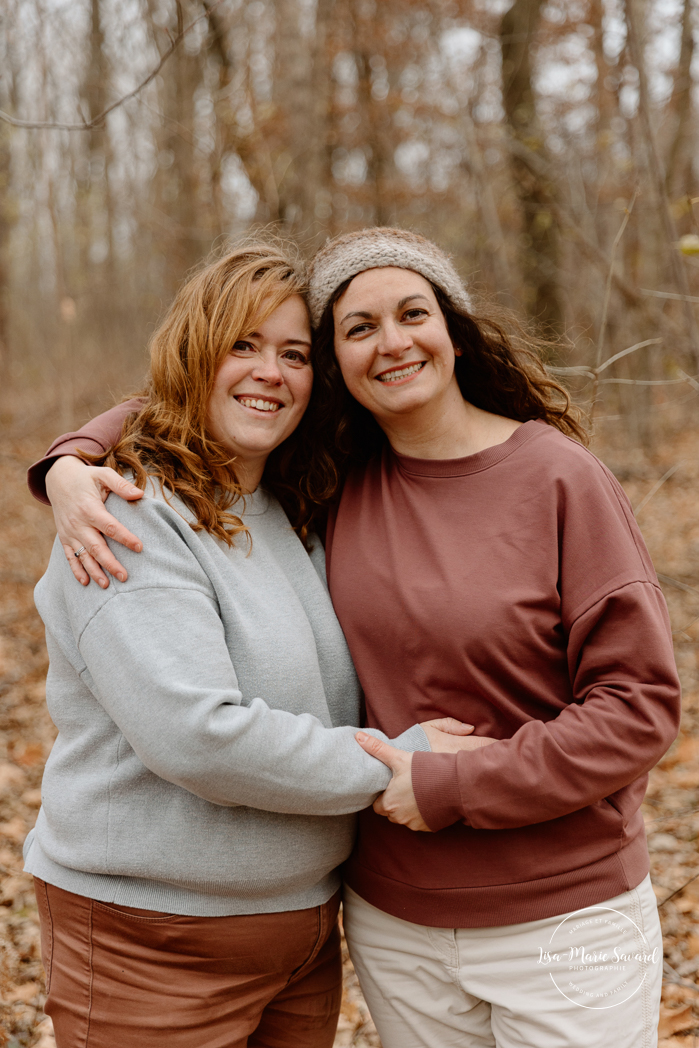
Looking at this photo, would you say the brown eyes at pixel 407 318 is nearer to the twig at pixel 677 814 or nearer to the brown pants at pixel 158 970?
the brown pants at pixel 158 970

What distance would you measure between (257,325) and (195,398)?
0.25 m

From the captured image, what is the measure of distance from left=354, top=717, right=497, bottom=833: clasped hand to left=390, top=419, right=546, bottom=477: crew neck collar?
0.64m

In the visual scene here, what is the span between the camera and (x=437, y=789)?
1.85 meters

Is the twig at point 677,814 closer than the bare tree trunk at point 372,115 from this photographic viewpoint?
Yes

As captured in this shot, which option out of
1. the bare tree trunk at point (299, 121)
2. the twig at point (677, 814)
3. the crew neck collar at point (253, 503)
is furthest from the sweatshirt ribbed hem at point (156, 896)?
the bare tree trunk at point (299, 121)

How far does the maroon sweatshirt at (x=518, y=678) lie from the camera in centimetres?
181

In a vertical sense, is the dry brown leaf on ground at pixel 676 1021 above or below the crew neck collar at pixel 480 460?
below

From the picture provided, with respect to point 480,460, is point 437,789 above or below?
below

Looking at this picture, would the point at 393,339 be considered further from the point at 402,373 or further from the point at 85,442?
the point at 85,442

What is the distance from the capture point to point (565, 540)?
1901 millimetres

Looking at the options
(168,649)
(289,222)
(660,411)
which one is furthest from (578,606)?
(660,411)

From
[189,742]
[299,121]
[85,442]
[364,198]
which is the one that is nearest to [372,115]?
[364,198]

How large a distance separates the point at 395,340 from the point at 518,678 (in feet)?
2.96

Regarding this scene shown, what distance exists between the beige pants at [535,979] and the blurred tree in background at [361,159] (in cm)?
166
